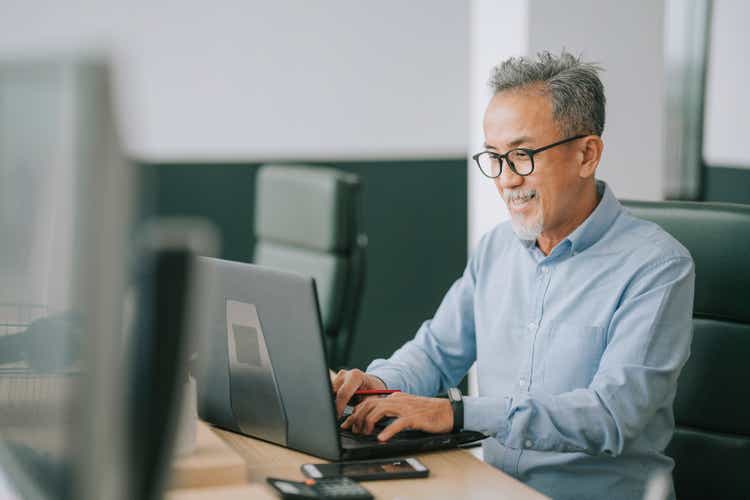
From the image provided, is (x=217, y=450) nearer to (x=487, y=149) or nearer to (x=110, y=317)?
(x=487, y=149)

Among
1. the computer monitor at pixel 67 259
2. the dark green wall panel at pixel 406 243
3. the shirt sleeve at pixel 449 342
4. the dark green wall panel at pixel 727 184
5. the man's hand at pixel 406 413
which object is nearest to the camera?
the computer monitor at pixel 67 259

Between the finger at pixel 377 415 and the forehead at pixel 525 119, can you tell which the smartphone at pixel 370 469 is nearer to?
the finger at pixel 377 415

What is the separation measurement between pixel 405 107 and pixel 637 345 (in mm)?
2350

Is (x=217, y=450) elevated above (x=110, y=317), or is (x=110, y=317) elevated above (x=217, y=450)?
(x=110, y=317)

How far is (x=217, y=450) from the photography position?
1390 millimetres

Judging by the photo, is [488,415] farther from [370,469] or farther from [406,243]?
[406,243]

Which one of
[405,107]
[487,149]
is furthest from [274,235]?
[405,107]

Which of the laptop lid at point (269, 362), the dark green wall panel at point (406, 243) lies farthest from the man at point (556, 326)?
the dark green wall panel at point (406, 243)

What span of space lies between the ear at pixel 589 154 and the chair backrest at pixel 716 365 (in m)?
0.18

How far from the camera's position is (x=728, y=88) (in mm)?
3119

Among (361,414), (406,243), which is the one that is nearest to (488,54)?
(406,243)

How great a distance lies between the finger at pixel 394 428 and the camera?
1481mm

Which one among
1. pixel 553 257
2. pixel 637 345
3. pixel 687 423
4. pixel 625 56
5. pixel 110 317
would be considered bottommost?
pixel 687 423

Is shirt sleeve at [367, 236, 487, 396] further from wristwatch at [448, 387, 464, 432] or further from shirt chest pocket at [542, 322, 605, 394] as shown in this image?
Result: wristwatch at [448, 387, 464, 432]
